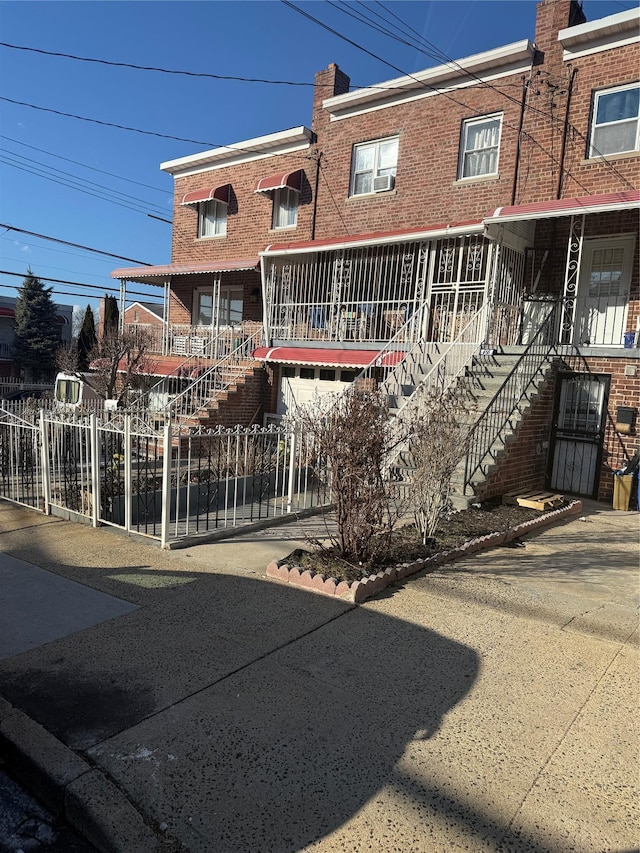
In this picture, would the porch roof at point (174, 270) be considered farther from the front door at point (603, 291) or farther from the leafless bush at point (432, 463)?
the leafless bush at point (432, 463)

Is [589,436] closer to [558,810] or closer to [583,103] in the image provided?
[583,103]

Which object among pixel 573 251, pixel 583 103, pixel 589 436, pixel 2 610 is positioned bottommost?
pixel 2 610

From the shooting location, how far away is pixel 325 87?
1530 cm

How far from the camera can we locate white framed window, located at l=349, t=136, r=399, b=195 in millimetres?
14070

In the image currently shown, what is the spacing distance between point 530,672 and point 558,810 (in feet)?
4.12

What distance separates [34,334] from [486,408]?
122 feet

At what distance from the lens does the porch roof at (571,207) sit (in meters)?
9.20

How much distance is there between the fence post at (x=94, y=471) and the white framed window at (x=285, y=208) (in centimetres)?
1071

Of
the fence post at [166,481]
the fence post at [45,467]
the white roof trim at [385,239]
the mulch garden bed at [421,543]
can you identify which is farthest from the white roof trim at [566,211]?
the fence post at [45,467]

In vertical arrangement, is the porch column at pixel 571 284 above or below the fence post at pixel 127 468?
above

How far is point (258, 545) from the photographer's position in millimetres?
6480

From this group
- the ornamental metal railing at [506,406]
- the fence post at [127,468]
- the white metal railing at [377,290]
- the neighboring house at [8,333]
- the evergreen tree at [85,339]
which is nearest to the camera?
the fence post at [127,468]

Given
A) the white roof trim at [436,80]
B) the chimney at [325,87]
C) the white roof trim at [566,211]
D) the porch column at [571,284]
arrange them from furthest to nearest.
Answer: the chimney at [325,87], the white roof trim at [436,80], the porch column at [571,284], the white roof trim at [566,211]

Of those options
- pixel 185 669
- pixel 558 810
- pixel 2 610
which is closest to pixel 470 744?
pixel 558 810
